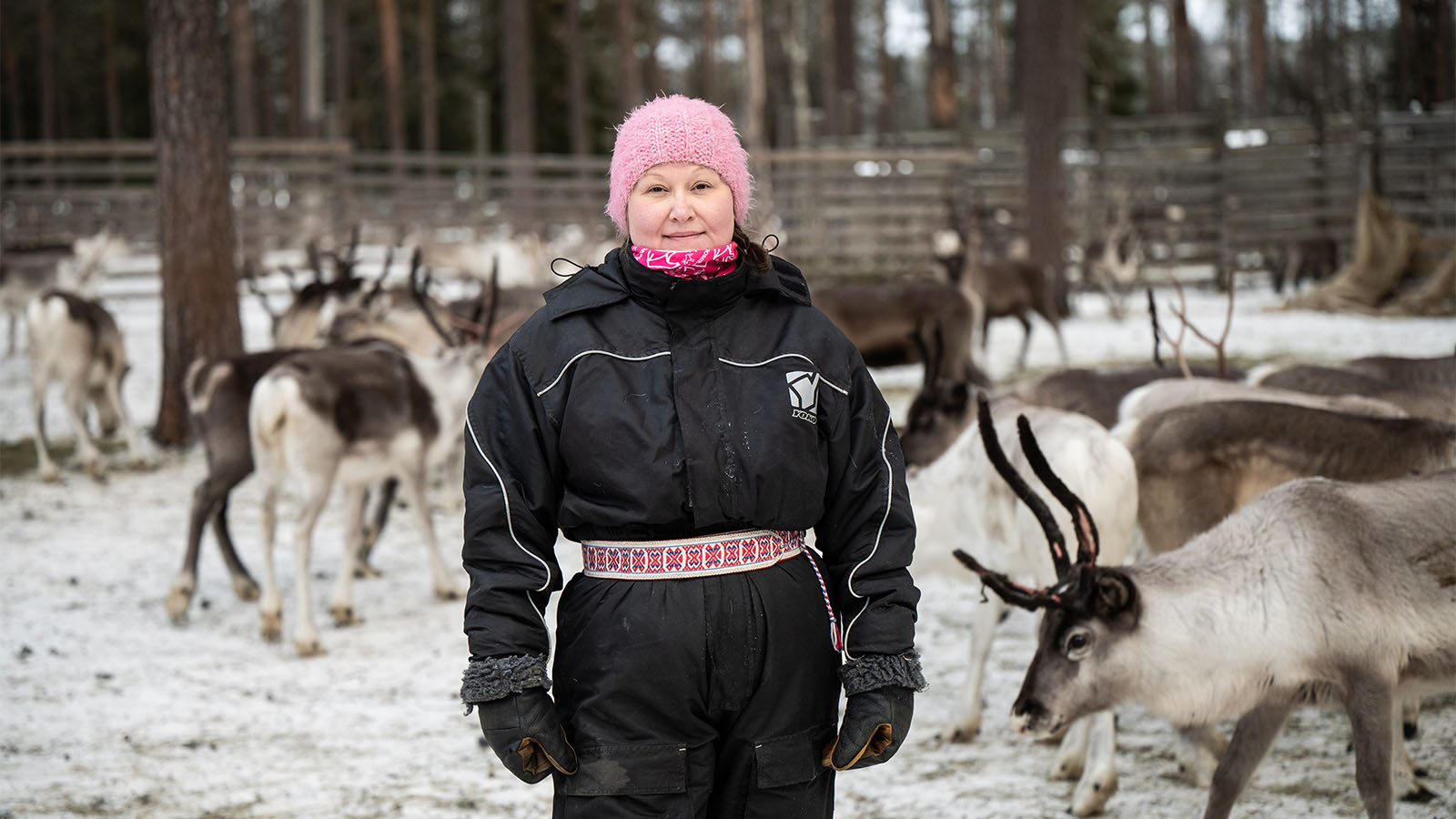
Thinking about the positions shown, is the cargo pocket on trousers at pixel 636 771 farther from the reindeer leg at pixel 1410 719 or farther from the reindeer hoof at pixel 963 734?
the reindeer leg at pixel 1410 719

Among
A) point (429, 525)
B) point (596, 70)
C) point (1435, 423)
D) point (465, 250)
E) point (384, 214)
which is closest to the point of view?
point (1435, 423)

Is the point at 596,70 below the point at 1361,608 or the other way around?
the other way around

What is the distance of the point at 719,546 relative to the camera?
7.25 ft

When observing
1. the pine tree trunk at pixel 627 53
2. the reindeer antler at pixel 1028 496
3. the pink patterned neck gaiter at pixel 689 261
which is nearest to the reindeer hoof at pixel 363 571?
the reindeer antler at pixel 1028 496

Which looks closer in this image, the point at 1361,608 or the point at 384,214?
the point at 1361,608

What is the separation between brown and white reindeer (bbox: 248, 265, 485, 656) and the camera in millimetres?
5879

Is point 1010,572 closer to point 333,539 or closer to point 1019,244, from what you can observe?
point 333,539

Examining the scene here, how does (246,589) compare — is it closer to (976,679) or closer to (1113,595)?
(976,679)

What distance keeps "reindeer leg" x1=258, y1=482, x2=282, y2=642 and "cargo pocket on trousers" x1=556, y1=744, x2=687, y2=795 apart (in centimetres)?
415

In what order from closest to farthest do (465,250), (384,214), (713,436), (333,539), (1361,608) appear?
(713,436) < (1361,608) < (333,539) < (465,250) < (384,214)

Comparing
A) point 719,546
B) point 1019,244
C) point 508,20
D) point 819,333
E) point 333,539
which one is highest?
point 508,20

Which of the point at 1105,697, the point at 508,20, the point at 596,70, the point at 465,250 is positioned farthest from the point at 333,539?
the point at 596,70

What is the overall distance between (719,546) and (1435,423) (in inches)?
129

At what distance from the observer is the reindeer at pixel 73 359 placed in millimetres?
9328
